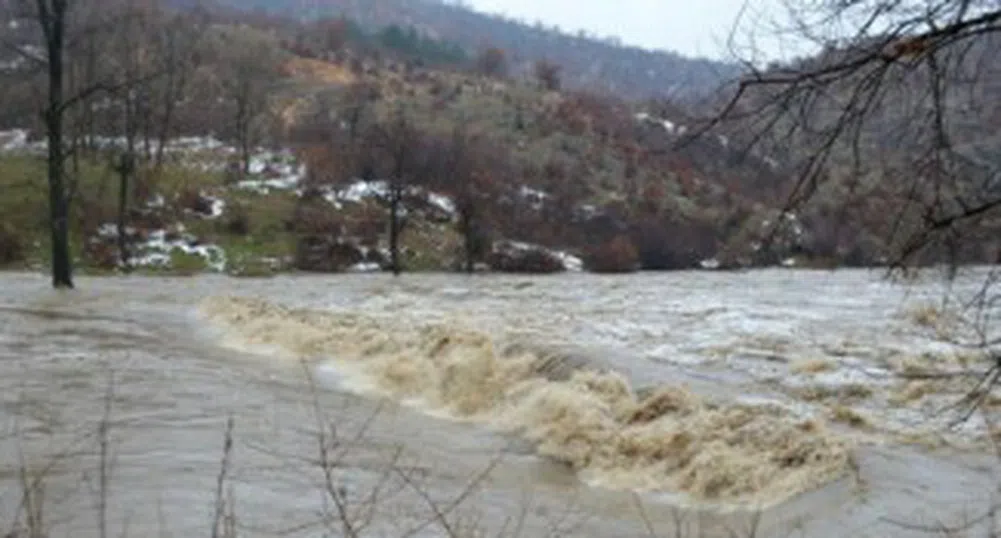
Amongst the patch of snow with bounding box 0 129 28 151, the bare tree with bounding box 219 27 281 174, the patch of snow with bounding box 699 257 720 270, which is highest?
the bare tree with bounding box 219 27 281 174

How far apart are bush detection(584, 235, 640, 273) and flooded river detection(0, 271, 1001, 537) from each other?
35.6 metres

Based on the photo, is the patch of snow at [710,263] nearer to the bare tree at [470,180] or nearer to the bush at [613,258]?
the bush at [613,258]

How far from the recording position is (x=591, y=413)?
1399cm

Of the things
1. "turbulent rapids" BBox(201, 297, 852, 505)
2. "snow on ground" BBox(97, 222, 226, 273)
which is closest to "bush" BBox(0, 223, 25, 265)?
"snow on ground" BBox(97, 222, 226, 273)

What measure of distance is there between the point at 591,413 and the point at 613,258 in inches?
1940

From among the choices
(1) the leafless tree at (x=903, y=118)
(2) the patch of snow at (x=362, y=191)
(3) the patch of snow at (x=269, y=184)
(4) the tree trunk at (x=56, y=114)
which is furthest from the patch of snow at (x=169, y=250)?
(1) the leafless tree at (x=903, y=118)

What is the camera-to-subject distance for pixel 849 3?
16.1 ft

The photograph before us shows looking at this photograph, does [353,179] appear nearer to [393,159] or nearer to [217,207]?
[393,159]

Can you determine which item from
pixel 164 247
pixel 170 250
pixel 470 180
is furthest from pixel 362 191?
pixel 170 250

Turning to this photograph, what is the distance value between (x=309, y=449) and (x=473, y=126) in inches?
3439

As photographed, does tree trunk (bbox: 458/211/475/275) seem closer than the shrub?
Yes

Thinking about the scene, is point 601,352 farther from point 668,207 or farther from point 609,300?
point 668,207

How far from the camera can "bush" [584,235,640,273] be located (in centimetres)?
6224

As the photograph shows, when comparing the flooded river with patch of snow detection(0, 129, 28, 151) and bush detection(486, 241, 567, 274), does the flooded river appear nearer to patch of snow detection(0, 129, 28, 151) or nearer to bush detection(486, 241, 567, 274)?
bush detection(486, 241, 567, 274)
